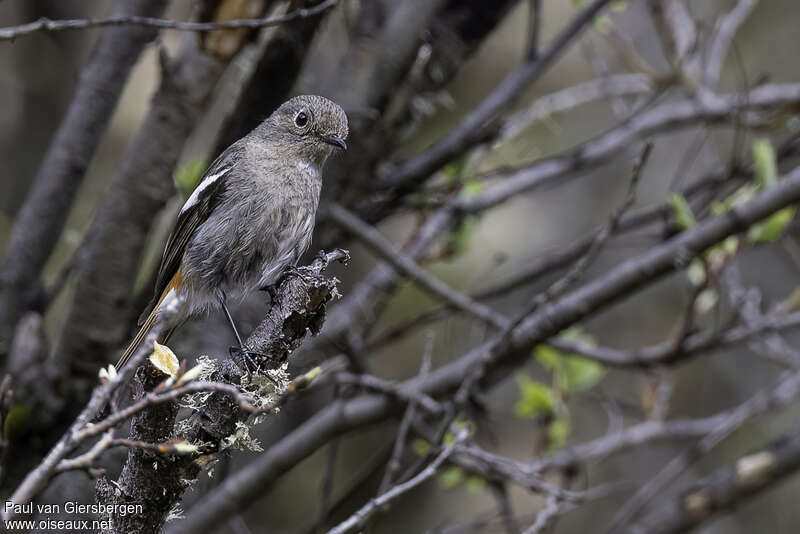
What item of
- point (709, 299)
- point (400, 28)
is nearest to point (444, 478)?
point (709, 299)

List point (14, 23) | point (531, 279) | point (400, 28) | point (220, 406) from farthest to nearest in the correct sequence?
point (14, 23), point (531, 279), point (400, 28), point (220, 406)

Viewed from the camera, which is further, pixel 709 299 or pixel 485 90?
pixel 485 90

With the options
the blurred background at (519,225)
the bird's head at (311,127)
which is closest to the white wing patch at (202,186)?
the bird's head at (311,127)

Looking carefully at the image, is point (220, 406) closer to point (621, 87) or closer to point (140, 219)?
point (140, 219)

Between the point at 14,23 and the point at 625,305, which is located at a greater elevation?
the point at 14,23

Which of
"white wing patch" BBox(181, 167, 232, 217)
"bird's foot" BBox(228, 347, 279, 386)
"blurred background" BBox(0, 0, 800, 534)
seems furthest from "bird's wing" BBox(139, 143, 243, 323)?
"blurred background" BBox(0, 0, 800, 534)

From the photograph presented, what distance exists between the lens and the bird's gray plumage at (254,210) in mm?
2754

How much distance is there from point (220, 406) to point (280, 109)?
3.45ft

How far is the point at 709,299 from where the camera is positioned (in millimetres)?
4148

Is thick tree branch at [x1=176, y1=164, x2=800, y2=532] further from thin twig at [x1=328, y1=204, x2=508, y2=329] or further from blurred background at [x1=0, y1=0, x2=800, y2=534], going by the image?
blurred background at [x1=0, y1=0, x2=800, y2=534]

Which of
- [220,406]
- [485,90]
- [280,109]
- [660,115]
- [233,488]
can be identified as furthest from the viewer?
[485,90]

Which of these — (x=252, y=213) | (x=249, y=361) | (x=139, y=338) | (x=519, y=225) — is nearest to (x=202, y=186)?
(x=252, y=213)

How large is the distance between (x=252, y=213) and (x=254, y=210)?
0.04 ft

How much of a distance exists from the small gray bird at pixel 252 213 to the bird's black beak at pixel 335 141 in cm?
2
